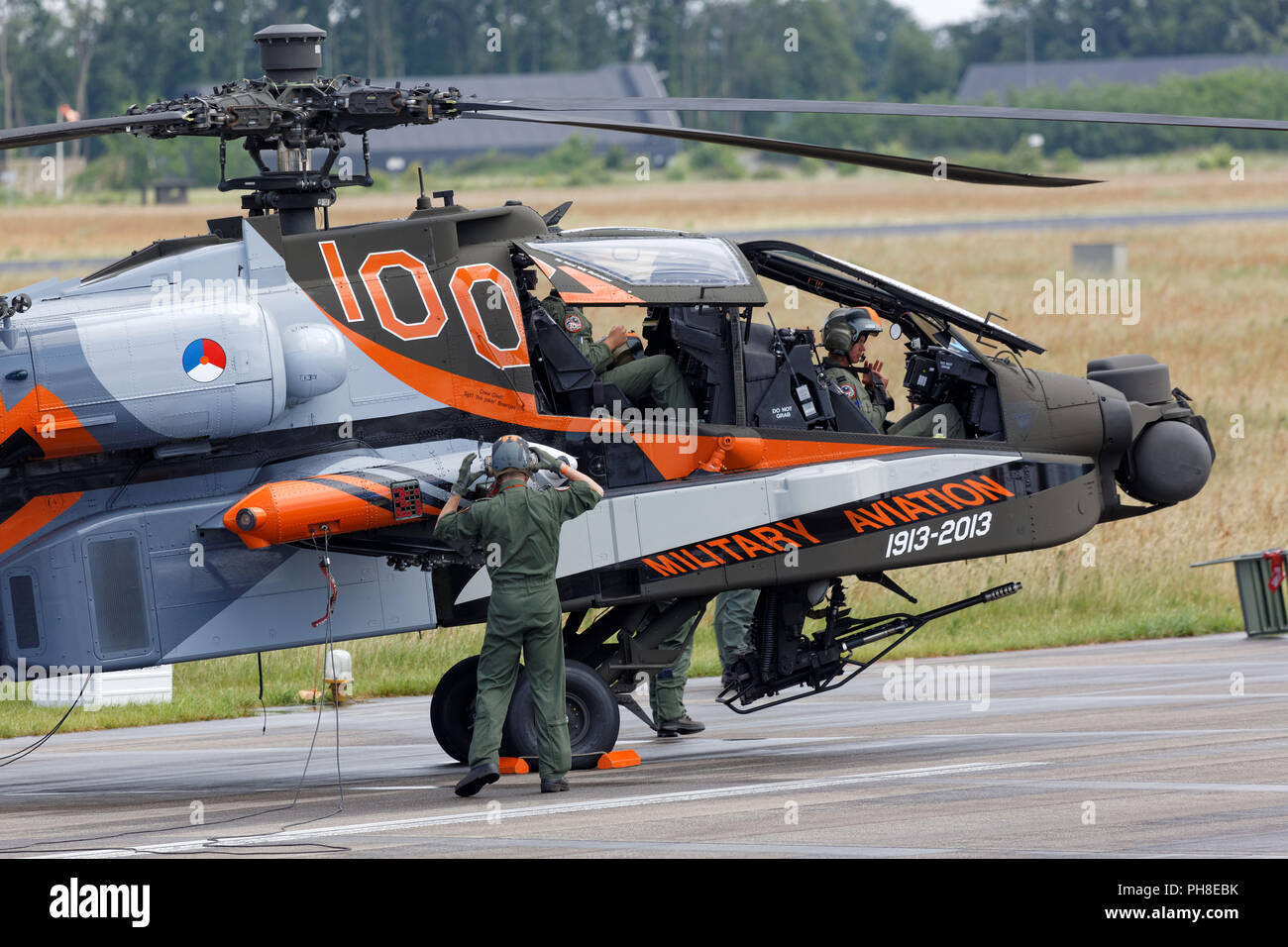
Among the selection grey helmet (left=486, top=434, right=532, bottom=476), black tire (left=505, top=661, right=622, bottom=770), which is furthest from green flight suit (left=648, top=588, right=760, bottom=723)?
grey helmet (left=486, top=434, right=532, bottom=476)

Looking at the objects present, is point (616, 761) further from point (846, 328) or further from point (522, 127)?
point (522, 127)

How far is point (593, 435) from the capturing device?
450 inches

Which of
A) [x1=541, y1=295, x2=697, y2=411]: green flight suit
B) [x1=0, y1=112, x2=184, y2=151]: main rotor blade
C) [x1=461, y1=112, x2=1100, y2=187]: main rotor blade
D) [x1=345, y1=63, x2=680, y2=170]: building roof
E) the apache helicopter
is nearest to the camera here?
[x1=0, y1=112, x2=184, y2=151]: main rotor blade

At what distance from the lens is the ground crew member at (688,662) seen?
500 inches

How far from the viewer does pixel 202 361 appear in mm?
10305

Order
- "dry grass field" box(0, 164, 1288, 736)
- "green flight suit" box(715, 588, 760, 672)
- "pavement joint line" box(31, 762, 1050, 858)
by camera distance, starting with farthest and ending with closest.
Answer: "dry grass field" box(0, 164, 1288, 736) → "green flight suit" box(715, 588, 760, 672) → "pavement joint line" box(31, 762, 1050, 858)

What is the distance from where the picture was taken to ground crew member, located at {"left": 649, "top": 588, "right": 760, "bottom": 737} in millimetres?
12711

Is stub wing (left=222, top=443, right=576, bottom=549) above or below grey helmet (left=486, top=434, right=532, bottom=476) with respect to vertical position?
below

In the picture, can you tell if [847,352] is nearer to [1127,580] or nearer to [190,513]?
[190,513]

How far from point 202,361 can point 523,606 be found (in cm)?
226

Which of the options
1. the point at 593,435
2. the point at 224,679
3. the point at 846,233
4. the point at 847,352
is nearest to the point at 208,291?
the point at 593,435

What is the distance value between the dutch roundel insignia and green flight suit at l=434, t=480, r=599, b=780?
1.51m

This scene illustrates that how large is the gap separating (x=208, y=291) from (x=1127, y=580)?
1292 cm

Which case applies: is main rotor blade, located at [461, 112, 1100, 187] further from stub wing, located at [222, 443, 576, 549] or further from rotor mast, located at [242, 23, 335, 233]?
stub wing, located at [222, 443, 576, 549]
